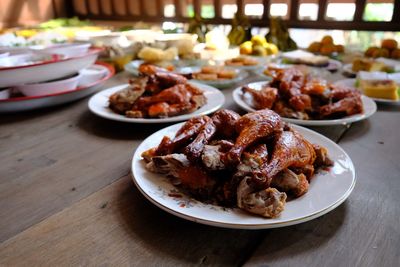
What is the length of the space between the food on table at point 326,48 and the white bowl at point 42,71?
1569 mm

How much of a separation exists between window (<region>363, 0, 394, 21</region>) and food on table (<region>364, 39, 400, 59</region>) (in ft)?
1.80

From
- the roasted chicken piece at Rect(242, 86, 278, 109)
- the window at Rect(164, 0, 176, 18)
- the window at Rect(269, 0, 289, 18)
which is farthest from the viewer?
the window at Rect(164, 0, 176, 18)

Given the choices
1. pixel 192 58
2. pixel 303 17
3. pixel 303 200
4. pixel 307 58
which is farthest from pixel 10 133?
pixel 303 17

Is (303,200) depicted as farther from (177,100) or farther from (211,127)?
(177,100)

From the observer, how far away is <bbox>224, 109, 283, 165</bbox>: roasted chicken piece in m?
0.61

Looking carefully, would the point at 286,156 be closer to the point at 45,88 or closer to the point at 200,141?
the point at 200,141

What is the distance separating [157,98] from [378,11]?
235cm

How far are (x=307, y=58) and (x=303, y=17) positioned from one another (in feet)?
3.74

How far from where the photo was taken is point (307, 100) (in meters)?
1.05

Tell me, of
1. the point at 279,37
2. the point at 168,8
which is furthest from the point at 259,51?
the point at 168,8

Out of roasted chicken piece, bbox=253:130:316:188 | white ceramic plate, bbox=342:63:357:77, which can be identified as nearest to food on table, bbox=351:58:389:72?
white ceramic plate, bbox=342:63:357:77

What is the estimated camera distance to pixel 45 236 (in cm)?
58

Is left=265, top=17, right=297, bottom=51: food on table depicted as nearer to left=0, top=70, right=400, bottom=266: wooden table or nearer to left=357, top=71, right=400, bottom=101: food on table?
left=357, top=71, right=400, bottom=101: food on table

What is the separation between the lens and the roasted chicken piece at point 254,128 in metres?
0.61
